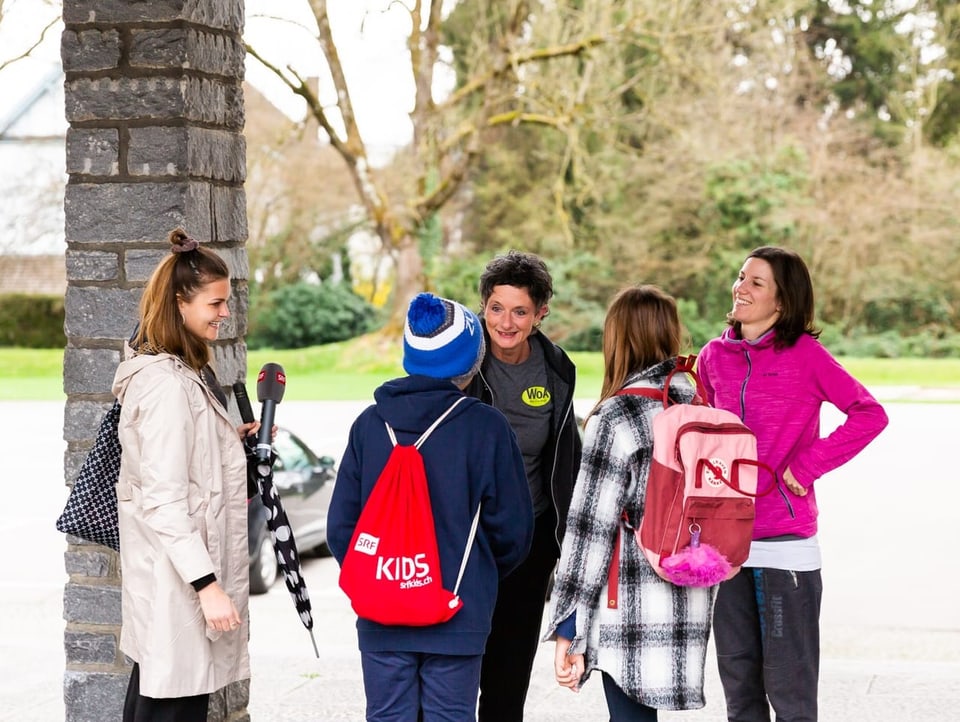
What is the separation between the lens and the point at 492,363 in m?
3.96

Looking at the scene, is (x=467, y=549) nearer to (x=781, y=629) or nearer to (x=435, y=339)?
(x=435, y=339)

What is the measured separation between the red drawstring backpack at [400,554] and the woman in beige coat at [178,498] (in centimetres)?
51

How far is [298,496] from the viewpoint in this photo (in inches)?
372

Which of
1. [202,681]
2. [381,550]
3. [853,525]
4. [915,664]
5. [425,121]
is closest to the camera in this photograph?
[381,550]

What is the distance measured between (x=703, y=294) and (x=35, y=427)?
1772 centimetres

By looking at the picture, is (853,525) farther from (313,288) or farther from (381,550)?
(313,288)

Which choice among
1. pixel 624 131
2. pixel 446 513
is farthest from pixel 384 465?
pixel 624 131

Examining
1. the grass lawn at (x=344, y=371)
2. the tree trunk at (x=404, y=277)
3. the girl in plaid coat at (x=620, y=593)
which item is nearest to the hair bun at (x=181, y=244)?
the girl in plaid coat at (x=620, y=593)

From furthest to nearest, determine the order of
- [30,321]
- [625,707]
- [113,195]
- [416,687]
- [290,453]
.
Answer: [30,321], [290,453], [113,195], [625,707], [416,687]

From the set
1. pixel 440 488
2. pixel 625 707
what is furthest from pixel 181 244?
pixel 625 707

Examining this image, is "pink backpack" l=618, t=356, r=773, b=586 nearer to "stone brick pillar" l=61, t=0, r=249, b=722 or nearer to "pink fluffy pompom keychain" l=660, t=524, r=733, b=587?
"pink fluffy pompom keychain" l=660, t=524, r=733, b=587

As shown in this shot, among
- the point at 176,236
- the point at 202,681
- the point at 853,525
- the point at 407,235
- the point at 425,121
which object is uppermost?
the point at 425,121

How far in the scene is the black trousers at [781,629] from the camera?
3.80m

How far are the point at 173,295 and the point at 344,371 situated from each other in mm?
24910
